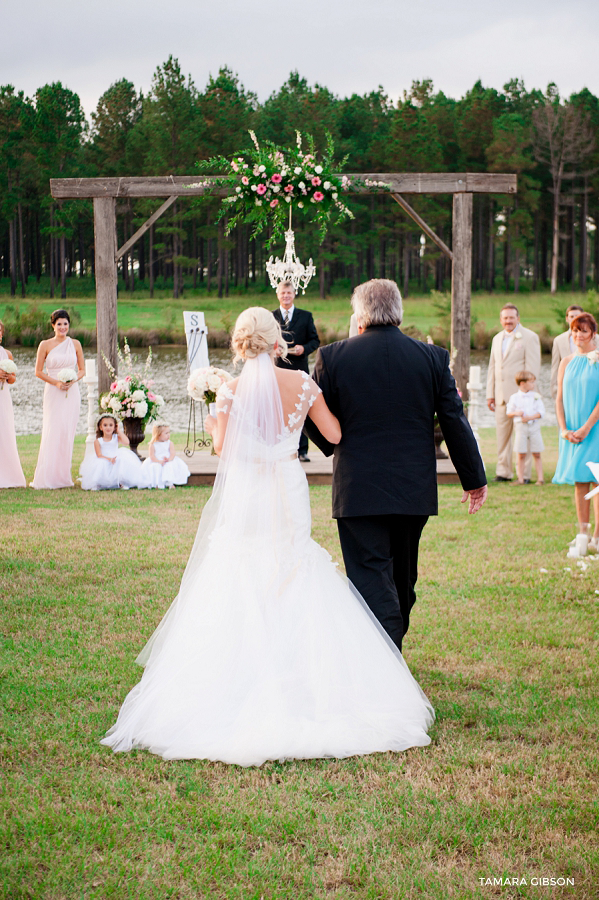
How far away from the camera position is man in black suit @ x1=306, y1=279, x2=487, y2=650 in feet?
11.6

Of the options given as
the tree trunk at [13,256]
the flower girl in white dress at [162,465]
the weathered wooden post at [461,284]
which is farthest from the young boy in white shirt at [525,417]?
the tree trunk at [13,256]

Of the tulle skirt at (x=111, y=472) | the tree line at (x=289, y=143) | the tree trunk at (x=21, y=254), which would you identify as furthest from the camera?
the tree trunk at (x=21, y=254)

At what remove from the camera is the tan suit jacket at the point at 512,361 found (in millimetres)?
9625

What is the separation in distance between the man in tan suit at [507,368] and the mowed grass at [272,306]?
914 inches

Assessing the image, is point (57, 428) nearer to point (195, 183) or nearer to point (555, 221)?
point (195, 183)

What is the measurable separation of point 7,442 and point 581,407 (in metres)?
6.01

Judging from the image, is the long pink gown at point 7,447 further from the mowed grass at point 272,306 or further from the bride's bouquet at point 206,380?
the mowed grass at point 272,306

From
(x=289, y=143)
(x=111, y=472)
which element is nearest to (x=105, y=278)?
(x=111, y=472)

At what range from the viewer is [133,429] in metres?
9.80

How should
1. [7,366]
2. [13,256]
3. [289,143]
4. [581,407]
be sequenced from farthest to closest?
[13,256] < [289,143] < [7,366] < [581,407]

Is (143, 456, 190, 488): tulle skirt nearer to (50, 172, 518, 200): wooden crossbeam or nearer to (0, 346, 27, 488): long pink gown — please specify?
(0, 346, 27, 488): long pink gown

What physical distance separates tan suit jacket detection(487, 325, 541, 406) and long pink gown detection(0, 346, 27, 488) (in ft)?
17.8

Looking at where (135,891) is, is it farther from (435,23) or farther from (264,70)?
(264,70)

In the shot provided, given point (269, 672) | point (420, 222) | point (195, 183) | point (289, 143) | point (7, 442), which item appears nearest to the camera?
point (269, 672)
